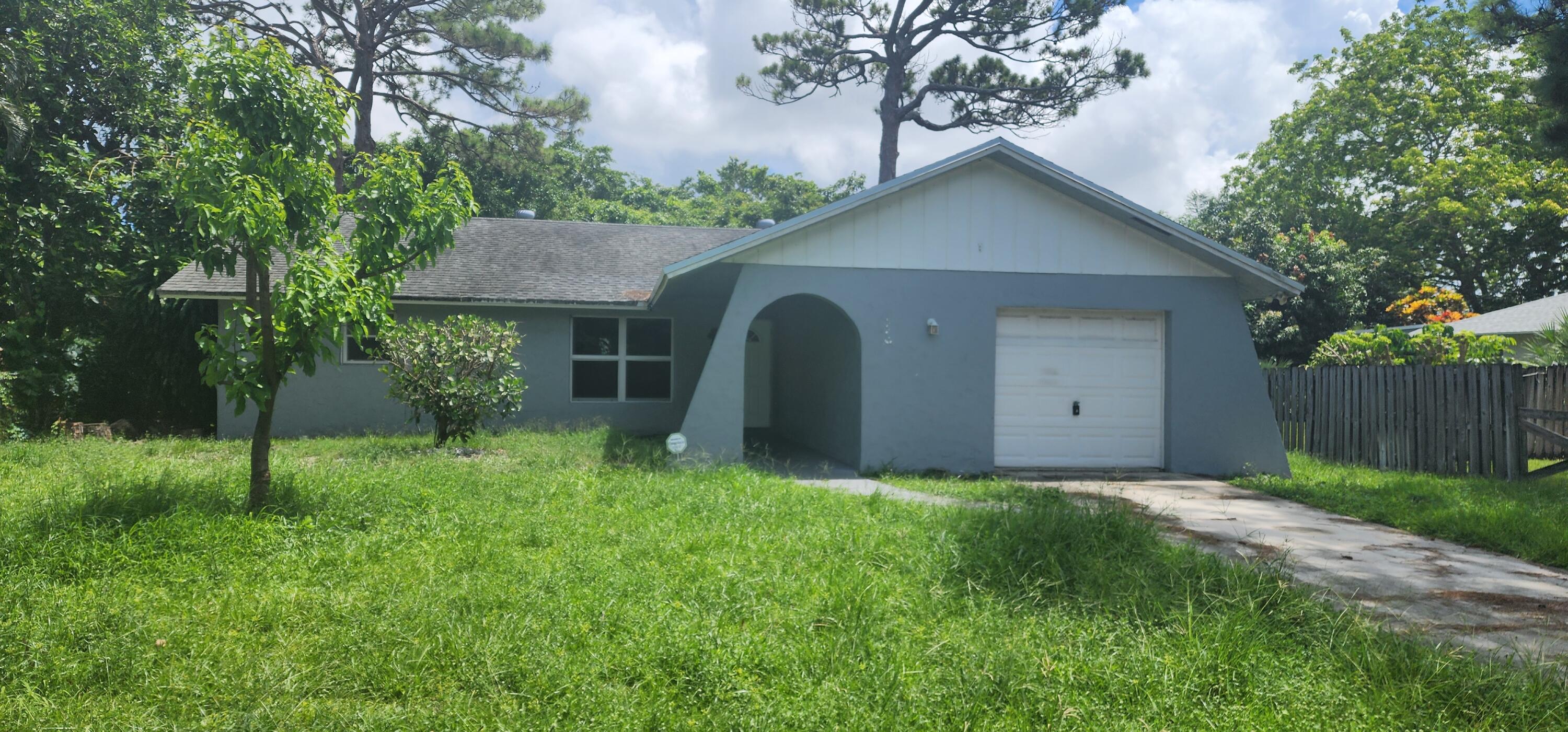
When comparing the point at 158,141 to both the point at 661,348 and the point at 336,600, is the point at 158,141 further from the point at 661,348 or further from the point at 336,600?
the point at 336,600

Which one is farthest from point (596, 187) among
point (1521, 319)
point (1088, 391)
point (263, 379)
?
point (263, 379)

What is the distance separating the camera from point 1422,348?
13.2 metres

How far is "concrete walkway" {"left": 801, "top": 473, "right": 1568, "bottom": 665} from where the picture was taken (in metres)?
4.50

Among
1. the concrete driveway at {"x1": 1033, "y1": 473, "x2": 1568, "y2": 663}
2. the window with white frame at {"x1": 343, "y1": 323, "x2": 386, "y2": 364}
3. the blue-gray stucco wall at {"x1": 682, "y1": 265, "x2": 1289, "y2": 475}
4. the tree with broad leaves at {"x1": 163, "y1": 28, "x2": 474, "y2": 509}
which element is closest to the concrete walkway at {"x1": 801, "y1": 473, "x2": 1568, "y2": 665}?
the concrete driveway at {"x1": 1033, "y1": 473, "x2": 1568, "y2": 663}

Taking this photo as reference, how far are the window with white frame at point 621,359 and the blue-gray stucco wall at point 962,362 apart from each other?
15.6 ft

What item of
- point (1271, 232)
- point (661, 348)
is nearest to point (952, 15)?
point (1271, 232)

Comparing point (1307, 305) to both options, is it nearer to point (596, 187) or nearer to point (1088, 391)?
point (1088, 391)

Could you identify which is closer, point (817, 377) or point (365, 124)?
point (817, 377)

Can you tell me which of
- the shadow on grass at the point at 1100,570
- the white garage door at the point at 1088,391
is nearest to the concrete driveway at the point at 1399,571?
the shadow on grass at the point at 1100,570

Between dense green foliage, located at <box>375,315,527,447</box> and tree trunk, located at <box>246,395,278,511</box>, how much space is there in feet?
14.9

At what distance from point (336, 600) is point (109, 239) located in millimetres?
14525

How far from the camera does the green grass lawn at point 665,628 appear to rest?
11.4 feet

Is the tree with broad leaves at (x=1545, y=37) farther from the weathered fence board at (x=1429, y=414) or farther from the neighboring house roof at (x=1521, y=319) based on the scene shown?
the neighboring house roof at (x=1521, y=319)

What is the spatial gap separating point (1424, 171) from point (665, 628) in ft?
114
